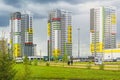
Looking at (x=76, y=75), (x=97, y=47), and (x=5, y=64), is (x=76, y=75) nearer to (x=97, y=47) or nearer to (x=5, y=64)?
(x=5, y=64)

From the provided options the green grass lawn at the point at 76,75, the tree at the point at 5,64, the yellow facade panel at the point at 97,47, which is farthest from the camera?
the yellow facade panel at the point at 97,47

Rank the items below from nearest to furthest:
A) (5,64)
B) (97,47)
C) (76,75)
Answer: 1. (5,64)
2. (76,75)
3. (97,47)

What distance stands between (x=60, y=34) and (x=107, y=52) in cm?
3226

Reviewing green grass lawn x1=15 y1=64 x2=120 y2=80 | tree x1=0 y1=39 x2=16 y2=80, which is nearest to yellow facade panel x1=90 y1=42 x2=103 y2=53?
green grass lawn x1=15 y1=64 x2=120 y2=80

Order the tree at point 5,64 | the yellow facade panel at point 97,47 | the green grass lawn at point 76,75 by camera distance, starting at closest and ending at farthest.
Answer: the tree at point 5,64, the green grass lawn at point 76,75, the yellow facade panel at point 97,47

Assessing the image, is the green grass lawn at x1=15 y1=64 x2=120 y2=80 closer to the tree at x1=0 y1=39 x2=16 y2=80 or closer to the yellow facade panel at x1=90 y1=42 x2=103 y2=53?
the tree at x1=0 y1=39 x2=16 y2=80

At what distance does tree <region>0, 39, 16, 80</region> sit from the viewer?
21703mm

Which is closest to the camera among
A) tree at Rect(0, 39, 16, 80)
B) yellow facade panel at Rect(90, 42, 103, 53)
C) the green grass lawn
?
tree at Rect(0, 39, 16, 80)

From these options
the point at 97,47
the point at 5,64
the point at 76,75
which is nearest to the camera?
the point at 5,64

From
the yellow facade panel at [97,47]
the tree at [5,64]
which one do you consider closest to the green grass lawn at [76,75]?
the tree at [5,64]

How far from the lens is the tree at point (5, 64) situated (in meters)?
21.7

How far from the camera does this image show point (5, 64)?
21.9 metres

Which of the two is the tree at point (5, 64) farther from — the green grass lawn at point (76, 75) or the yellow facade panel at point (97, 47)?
the yellow facade panel at point (97, 47)

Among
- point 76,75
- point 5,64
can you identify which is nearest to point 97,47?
point 76,75
